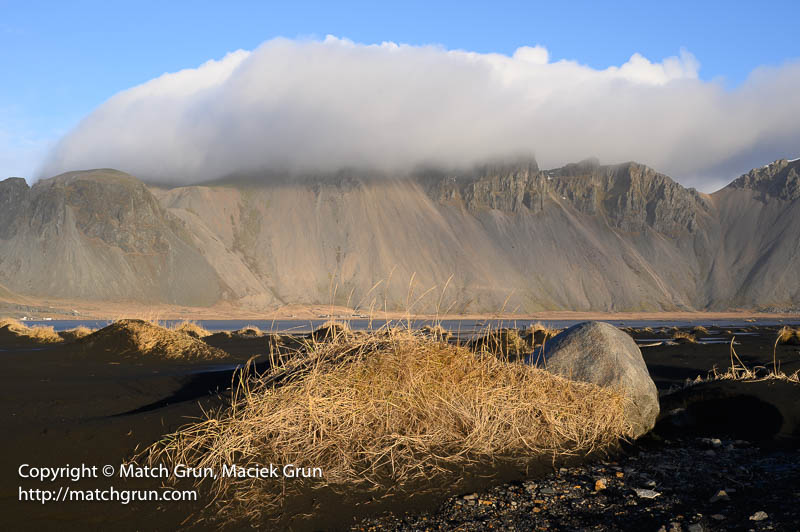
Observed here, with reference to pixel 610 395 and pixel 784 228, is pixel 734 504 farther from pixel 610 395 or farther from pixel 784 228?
pixel 784 228

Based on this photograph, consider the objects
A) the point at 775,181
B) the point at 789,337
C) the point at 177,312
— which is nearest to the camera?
the point at 789,337

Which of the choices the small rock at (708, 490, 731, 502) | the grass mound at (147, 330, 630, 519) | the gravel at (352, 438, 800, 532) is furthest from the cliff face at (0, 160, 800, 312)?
the small rock at (708, 490, 731, 502)

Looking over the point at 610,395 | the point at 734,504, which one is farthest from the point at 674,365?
the point at 734,504

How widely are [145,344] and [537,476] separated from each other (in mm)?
13017

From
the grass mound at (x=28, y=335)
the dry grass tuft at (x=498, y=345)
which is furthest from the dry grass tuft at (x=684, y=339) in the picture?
the grass mound at (x=28, y=335)

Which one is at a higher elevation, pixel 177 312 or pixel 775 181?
pixel 775 181

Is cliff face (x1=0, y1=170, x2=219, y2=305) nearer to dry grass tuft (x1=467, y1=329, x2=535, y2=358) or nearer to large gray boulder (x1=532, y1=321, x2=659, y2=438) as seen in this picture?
dry grass tuft (x1=467, y1=329, x2=535, y2=358)

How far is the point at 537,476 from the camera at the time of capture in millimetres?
6078

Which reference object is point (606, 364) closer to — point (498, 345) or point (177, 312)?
point (498, 345)

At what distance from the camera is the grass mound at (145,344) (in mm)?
16000

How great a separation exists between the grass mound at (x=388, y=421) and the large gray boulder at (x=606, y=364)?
38 cm

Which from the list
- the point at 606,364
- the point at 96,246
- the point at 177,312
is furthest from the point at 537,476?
the point at 96,246

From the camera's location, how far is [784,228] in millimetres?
118625

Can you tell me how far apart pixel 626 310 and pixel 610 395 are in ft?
326
